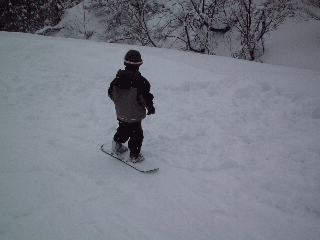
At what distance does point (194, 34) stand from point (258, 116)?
385 inches

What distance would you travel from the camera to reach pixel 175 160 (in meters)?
3.44

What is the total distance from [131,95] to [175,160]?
1.30 m

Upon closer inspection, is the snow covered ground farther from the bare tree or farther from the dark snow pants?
the bare tree

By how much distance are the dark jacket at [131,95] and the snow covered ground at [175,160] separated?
88 centimetres

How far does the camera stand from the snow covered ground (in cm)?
232

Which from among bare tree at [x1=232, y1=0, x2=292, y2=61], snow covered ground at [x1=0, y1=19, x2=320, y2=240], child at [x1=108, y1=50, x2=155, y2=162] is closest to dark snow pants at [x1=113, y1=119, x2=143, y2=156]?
child at [x1=108, y1=50, x2=155, y2=162]

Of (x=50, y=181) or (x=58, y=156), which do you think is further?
(x=58, y=156)

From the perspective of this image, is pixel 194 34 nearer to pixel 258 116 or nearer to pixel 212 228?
pixel 258 116

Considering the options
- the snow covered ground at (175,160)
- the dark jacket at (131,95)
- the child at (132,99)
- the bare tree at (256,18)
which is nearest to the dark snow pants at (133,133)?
the child at (132,99)

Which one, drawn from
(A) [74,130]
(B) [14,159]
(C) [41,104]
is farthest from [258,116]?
(C) [41,104]

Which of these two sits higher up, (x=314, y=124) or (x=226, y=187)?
(x=314, y=124)

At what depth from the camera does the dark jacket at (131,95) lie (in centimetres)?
282

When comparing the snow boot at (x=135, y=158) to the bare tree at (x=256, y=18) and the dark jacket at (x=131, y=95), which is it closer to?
the dark jacket at (x=131, y=95)

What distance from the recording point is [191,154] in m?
3.52
